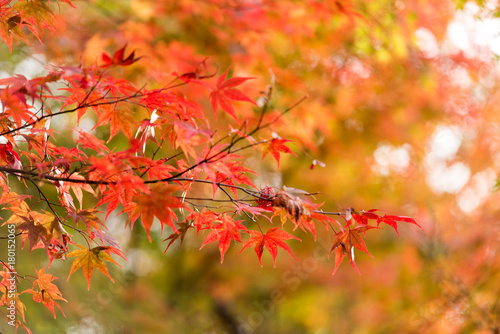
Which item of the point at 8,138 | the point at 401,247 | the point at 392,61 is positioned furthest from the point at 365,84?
the point at 8,138

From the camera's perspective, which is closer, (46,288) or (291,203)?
(291,203)

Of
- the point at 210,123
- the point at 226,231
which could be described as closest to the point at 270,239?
the point at 226,231

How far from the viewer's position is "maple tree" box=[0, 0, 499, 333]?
3.56 ft

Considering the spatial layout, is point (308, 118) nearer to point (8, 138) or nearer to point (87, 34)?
point (87, 34)

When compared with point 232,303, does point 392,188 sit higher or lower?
higher

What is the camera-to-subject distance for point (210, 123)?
3.62 meters

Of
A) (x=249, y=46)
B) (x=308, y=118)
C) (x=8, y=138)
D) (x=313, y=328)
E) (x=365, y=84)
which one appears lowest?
(x=313, y=328)

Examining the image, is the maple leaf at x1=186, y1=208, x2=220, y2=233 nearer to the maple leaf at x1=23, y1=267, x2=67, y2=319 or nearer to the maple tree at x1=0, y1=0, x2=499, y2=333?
the maple tree at x1=0, y1=0, x2=499, y2=333

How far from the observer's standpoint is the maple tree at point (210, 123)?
108cm

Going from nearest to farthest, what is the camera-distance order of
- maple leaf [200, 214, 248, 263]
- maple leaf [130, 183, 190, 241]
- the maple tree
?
maple leaf [130, 183, 190, 241] < the maple tree < maple leaf [200, 214, 248, 263]

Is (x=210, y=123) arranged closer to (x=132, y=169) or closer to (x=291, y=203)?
(x=132, y=169)

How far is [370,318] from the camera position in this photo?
4.81 metres

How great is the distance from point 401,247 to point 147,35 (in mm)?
3452

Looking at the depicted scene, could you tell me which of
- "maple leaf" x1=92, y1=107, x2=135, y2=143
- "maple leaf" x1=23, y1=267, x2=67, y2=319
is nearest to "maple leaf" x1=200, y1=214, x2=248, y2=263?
"maple leaf" x1=92, y1=107, x2=135, y2=143
